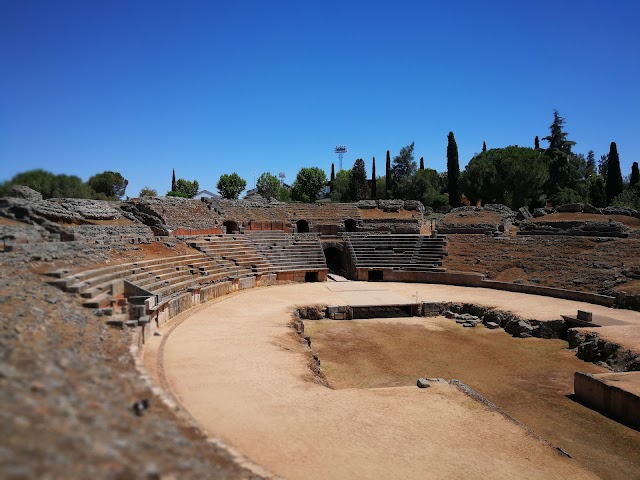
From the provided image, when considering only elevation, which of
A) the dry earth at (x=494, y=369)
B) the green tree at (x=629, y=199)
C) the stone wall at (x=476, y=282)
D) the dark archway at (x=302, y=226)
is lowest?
the dry earth at (x=494, y=369)

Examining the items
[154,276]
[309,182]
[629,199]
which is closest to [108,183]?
[309,182]

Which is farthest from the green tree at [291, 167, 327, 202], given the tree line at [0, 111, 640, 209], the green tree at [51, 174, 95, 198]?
the green tree at [51, 174, 95, 198]

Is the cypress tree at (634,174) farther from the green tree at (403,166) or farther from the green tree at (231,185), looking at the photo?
the green tree at (231,185)

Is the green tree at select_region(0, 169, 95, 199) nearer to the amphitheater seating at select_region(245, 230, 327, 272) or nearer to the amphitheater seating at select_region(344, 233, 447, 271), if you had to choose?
the amphitheater seating at select_region(245, 230, 327, 272)

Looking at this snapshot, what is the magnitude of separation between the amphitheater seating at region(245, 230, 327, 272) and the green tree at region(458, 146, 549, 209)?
902 inches

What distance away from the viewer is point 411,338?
1588cm

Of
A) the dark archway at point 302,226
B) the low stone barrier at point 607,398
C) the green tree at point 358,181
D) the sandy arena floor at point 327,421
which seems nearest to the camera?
the sandy arena floor at point 327,421

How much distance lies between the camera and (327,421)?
7.91m

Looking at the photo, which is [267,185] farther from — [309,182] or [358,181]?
[358,181]

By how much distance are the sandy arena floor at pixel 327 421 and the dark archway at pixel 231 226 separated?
20.8 metres

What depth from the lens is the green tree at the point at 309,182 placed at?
66500 mm

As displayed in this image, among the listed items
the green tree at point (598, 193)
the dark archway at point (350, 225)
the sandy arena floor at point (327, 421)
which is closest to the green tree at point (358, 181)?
the dark archway at point (350, 225)

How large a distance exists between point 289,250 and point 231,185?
127 ft

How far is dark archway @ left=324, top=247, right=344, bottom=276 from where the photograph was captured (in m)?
32.2
